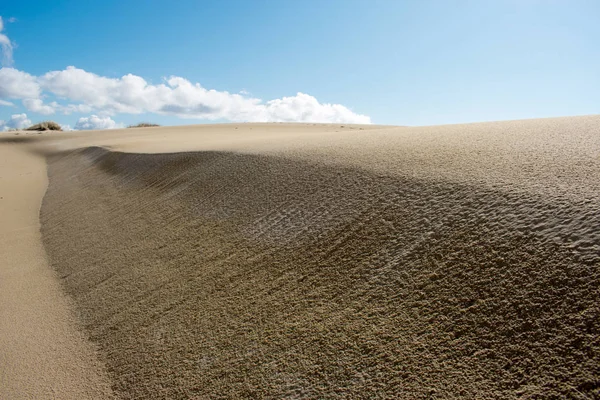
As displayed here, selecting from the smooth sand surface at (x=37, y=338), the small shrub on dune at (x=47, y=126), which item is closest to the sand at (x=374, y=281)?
the smooth sand surface at (x=37, y=338)

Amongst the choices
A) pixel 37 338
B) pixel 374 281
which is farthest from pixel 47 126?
pixel 374 281

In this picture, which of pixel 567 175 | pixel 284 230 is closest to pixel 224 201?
pixel 284 230

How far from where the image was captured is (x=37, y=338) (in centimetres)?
206

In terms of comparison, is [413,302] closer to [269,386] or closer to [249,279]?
[269,386]

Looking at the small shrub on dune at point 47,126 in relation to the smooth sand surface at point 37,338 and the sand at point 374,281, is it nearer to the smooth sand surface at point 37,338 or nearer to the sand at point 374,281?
the smooth sand surface at point 37,338

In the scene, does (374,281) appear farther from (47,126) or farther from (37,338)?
(47,126)

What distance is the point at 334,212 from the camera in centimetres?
228

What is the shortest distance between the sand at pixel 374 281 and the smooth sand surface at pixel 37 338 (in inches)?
3.2

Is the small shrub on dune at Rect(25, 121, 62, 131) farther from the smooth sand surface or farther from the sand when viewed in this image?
the sand

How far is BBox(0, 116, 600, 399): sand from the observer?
1.16 m

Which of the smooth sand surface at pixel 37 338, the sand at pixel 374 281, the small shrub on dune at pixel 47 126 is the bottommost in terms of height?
the smooth sand surface at pixel 37 338

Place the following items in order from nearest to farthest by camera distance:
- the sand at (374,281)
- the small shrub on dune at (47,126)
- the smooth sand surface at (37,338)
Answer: the sand at (374,281), the smooth sand surface at (37,338), the small shrub on dune at (47,126)

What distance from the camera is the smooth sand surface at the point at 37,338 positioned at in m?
1.66

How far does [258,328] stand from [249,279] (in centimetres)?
41
